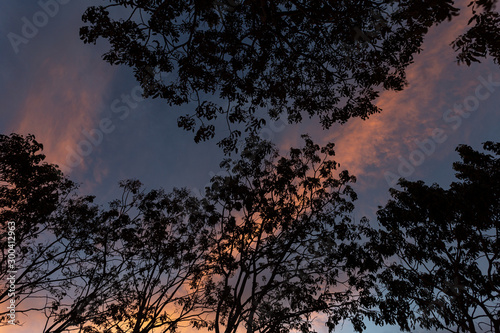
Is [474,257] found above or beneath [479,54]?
above

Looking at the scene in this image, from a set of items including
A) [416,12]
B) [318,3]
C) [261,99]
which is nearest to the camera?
[416,12]

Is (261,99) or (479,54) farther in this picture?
(261,99)

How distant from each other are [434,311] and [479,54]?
41.5 ft

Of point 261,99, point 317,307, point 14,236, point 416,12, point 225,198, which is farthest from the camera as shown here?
point 225,198

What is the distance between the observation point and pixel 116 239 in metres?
14.3

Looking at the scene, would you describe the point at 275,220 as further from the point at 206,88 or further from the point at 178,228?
the point at 206,88

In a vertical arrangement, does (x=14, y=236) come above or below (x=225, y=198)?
below

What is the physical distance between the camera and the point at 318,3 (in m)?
7.16

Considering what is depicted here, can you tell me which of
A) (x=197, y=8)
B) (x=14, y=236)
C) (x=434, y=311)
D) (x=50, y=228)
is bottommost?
(x=434, y=311)

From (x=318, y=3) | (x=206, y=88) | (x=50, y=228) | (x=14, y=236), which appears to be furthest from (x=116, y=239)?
(x=318, y=3)

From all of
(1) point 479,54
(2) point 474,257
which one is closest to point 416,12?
(1) point 479,54

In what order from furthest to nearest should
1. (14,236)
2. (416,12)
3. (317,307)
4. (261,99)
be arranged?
(317,307) → (14,236) → (261,99) → (416,12)

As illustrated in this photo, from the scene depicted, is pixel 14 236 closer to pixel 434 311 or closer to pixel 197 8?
pixel 197 8

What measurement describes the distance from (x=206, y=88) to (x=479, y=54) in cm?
670
